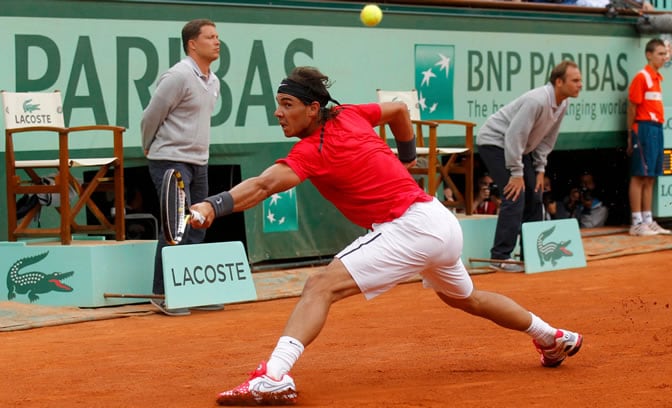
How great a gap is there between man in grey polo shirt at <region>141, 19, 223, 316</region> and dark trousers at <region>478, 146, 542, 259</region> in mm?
Answer: 3222

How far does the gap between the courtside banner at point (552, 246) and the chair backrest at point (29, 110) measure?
4158 mm

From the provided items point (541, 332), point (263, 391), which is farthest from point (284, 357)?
point (541, 332)

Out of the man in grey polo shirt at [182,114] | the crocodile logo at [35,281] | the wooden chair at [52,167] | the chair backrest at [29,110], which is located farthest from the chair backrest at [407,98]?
the crocodile logo at [35,281]

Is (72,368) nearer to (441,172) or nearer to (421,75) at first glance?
(441,172)

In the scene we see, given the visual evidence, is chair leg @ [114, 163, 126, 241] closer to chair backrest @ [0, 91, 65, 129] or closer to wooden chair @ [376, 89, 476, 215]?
chair backrest @ [0, 91, 65, 129]

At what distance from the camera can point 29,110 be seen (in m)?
9.07

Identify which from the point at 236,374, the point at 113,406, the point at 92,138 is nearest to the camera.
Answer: the point at 113,406

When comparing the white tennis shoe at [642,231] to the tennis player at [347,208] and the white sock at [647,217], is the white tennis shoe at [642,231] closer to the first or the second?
the white sock at [647,217]

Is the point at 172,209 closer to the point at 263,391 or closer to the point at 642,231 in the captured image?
the point at 263,391

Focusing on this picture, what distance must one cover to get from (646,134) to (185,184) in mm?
6991

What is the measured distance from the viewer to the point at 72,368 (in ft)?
21.1

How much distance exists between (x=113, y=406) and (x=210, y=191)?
20.5 feet

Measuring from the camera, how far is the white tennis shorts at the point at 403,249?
5.45m

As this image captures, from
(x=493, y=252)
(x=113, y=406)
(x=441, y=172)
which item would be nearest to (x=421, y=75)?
(x=441, y=172)
